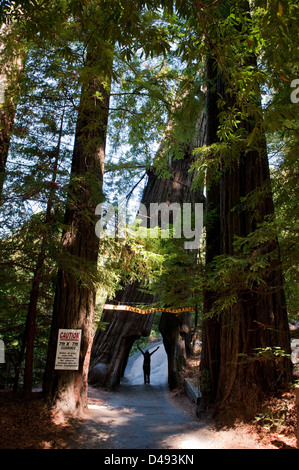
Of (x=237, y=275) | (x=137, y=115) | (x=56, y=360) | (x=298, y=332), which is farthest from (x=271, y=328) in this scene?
(x=137, y=115)

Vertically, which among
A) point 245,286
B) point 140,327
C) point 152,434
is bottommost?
point 152,434

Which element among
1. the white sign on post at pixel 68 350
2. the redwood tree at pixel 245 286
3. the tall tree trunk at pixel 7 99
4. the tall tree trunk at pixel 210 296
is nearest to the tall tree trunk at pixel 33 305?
the white sign on post at pixel 68 350

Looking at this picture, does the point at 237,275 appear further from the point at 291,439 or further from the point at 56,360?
the point at 56,360

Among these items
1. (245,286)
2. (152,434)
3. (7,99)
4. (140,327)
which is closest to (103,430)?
(152,434)

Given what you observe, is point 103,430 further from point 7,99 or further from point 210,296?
point 7,99

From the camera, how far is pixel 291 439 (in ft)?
14.8

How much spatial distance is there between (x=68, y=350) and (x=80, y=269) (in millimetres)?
1548

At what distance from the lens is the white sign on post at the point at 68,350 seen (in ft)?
20.1

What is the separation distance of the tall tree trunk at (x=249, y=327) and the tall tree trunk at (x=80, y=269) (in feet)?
8.23

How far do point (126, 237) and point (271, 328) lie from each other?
3.24 metres

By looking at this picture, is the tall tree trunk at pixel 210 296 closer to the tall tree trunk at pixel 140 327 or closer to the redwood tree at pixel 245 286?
the redwood tree at pixel 245 286

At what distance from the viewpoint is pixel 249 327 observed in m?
5.83

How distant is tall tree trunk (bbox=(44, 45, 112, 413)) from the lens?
235 inches

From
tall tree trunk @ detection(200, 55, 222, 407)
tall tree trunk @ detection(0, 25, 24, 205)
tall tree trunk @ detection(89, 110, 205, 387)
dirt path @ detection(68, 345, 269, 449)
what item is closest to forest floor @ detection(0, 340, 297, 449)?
dirt path @ detection(68, 345, 269, 449)
